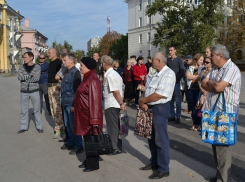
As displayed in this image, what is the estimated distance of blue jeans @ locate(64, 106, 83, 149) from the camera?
6445 millimetres

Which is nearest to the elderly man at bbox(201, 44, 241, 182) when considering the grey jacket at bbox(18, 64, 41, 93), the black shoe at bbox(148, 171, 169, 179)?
the black shoe at bbox(148, 171, 169, 179)

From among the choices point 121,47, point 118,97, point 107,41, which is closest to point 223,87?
point 118,97

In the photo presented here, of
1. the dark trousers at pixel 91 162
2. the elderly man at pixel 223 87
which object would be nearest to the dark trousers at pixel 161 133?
the elderly man at pixel 223 87

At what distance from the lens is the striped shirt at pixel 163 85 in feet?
15.5

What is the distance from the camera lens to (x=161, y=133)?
16.0 feet

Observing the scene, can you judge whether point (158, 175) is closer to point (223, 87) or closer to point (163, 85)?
point (163, 85)

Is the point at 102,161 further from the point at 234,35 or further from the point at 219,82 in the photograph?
the point at 234,35

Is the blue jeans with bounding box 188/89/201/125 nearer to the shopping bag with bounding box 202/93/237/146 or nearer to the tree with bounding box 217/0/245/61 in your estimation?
the shopping bag with bounding box 202/93/237/146

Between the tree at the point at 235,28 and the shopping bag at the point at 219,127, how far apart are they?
139 ft

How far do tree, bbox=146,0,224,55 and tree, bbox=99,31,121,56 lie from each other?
102 ft

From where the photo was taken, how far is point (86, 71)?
543 centimetres

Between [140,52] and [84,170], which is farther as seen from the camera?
[140,52]

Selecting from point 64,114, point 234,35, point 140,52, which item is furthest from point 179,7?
point 64,114

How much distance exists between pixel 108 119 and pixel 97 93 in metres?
1.08
